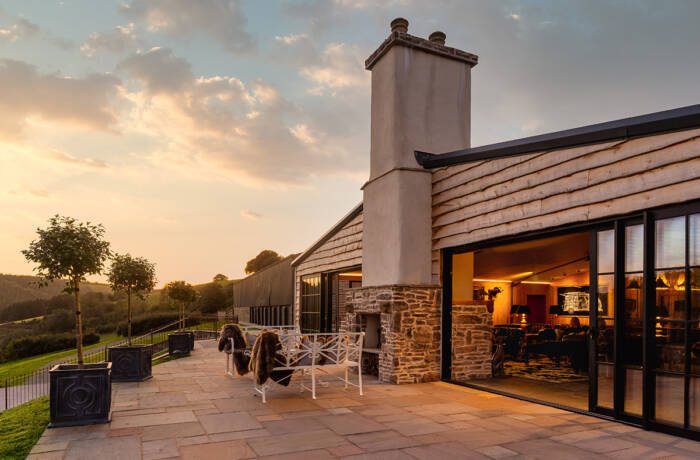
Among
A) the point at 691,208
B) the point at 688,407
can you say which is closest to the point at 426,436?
the point at 688,407

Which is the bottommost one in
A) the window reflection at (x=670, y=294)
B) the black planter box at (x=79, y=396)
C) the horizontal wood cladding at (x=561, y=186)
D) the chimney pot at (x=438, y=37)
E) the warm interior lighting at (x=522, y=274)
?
the black planter box at (x=79, y=396)

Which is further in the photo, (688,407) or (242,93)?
(242,93)

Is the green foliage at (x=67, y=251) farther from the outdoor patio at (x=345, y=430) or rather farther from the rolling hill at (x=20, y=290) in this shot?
the rolling hill at (x=20, y=290)

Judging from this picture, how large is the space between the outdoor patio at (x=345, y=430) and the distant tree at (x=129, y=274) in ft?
24.2

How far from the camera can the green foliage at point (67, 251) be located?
771 centimetres

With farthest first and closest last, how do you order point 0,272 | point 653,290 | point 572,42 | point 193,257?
1. point 0,272
2. point 193,257
3. point 572,42
4. point 653,290

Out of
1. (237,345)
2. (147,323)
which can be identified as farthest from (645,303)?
(147,323)

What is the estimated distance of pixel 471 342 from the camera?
811 cm

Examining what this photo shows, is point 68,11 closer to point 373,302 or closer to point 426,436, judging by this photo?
point 373,302

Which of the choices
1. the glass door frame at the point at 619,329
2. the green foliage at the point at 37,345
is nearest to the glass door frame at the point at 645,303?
the glass door frame at the point at 619,329

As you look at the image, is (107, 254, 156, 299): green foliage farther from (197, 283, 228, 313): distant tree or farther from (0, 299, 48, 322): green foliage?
(0, 299, 48, 322): green foliage

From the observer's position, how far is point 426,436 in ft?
15.1

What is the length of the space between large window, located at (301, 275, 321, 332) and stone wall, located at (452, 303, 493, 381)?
6134 millimetres

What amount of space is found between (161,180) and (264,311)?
402 inches
